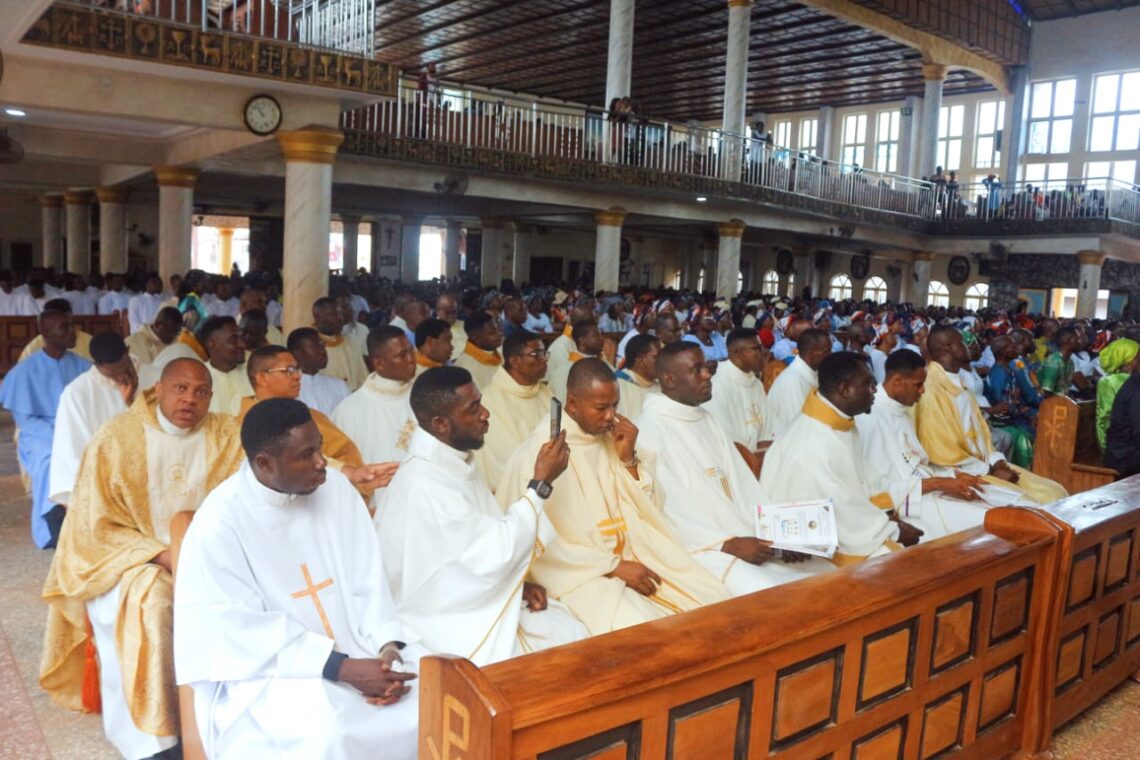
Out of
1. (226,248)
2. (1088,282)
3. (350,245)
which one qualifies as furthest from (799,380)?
(226,248)

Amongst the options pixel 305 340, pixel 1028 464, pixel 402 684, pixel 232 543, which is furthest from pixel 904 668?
pixel 1028 464

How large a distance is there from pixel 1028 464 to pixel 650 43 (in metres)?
19.0

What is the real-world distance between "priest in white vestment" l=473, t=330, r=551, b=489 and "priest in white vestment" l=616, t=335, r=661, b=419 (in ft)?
3.40

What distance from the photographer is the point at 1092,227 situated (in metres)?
22.8

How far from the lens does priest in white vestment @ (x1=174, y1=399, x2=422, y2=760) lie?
107 inches

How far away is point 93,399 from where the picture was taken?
16.3 feet

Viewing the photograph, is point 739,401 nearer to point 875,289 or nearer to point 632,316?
point 632,316

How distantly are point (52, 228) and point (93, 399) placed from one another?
63.1ft

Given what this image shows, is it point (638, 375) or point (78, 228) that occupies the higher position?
point (78, 228)

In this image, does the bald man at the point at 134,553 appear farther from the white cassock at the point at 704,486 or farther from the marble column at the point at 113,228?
the marble column at the point at 113,228

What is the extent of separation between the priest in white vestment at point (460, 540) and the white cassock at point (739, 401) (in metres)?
3.61

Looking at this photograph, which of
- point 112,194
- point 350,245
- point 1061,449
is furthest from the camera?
point 350,245

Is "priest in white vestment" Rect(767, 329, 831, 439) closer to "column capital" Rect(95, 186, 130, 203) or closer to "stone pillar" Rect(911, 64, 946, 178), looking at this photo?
"column capital" Rect(95, 186, 130, 203)

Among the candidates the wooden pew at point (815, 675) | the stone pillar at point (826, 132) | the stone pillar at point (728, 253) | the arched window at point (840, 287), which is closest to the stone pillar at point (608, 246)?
the stone pillar at point (728, 253)
